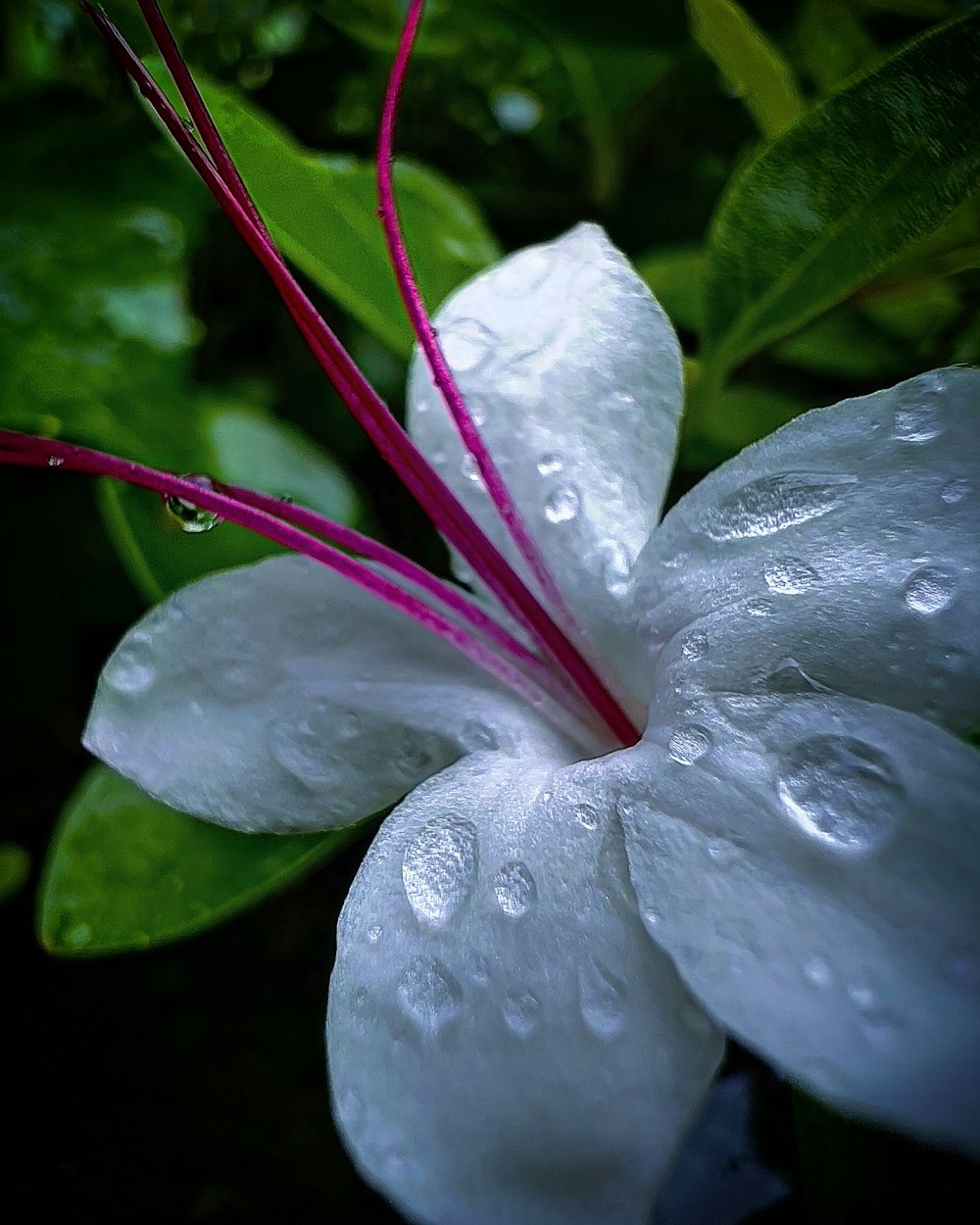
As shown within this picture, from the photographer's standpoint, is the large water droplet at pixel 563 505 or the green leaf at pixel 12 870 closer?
the large water droplet at pixel 563 505

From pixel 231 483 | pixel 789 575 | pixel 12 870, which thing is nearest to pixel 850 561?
pixel 789 575

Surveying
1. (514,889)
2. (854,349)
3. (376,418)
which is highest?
(376,418)

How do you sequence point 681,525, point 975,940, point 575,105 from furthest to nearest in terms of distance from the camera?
1. point 575,105
2. point 681,525
3. point 975,940

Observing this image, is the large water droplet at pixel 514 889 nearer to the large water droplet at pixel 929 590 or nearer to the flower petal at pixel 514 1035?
the flower petal at pixel 514 1035

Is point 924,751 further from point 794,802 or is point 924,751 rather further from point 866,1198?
point 866,1198

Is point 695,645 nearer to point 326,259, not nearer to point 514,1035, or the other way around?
point 514,1035

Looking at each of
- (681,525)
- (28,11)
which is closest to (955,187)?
(681,525)

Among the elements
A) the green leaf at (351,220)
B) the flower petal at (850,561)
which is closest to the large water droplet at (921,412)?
the flower petal at (850,561)
